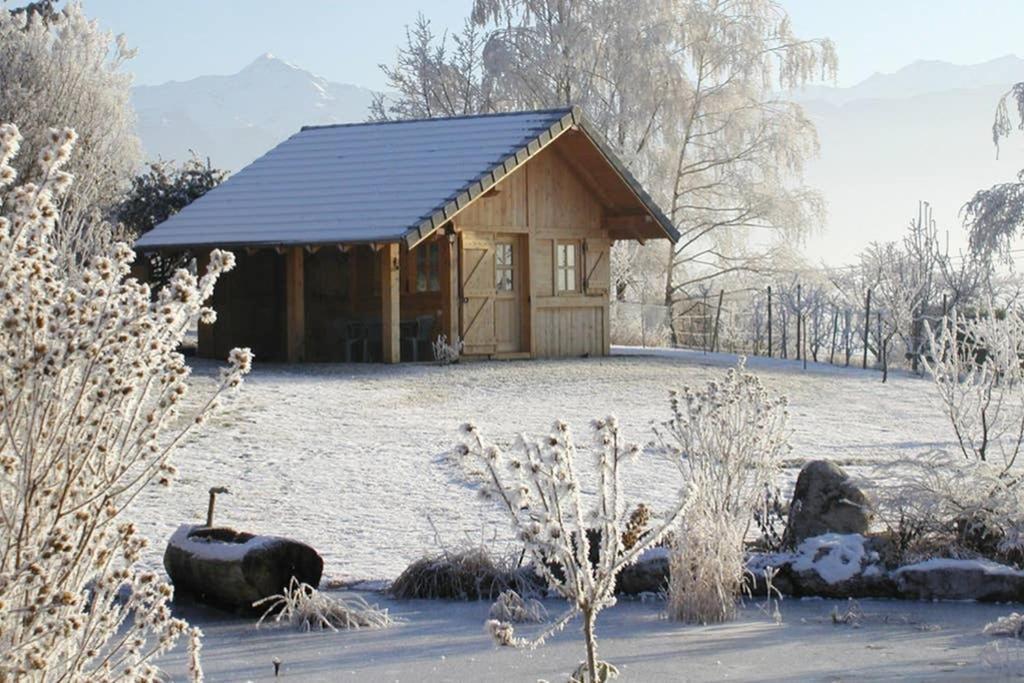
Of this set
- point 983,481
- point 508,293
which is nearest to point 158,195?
point 508,293

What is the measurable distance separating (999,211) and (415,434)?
1576 centimetres

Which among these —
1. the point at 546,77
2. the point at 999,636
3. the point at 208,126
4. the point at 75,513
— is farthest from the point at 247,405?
the point at 208,126

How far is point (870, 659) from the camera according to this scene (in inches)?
290

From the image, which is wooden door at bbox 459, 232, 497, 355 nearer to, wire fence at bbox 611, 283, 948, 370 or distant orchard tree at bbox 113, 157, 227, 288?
wire fence at bbox 611, 283, 948, 370

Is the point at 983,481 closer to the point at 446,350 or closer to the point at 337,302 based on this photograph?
the point at 446,350

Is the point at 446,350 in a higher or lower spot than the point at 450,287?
lower

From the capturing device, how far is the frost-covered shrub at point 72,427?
4.13m

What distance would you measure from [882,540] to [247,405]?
951 centimetres

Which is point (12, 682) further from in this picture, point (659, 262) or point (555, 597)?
point (659, 262)

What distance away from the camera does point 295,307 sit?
2317 cm

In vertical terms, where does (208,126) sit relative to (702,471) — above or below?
above

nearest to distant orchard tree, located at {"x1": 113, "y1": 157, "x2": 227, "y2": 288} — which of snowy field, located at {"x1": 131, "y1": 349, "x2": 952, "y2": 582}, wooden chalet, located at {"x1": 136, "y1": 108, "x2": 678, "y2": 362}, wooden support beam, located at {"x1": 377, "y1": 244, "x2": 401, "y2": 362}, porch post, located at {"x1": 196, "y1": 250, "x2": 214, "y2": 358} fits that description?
wooden chalet, located at {"x1": 136, "y1": 108, "x2": 678, "y2": 362}

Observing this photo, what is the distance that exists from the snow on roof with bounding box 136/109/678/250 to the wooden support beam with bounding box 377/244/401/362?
1.75 feet

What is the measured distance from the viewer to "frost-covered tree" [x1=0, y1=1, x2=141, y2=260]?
1224 inches
